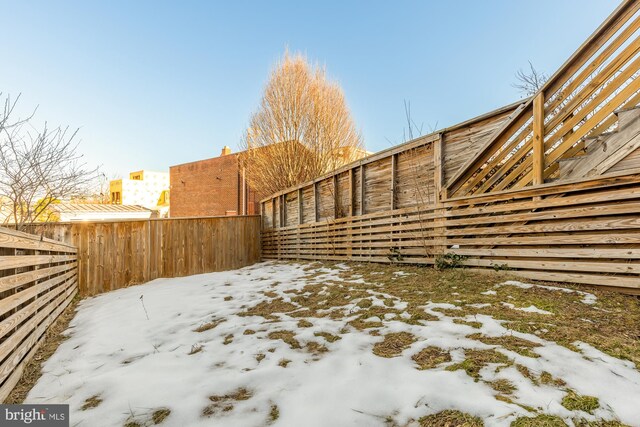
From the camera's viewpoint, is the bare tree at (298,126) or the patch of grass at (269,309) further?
the bare tree at (298,126)

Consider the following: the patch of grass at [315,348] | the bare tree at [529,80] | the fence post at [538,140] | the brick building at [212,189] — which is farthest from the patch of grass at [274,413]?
the brick building at [212,189]

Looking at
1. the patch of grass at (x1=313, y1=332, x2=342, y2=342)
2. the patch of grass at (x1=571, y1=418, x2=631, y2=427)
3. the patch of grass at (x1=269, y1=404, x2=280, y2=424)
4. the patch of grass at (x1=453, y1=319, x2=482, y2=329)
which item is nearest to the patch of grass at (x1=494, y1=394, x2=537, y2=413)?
the patch of grass at (x1=571, y1=418, x2=631, y2=427)

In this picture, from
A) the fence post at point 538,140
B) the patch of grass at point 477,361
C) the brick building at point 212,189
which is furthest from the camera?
the brick building at point 212,189

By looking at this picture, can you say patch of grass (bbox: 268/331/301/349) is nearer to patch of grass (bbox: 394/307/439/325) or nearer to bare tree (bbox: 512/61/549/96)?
patch of grass (bbox: 394/307/439/325)

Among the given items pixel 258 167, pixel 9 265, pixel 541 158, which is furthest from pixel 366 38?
pixel 9 265

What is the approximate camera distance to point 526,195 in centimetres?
414

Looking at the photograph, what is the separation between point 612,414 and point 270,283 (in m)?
5.02

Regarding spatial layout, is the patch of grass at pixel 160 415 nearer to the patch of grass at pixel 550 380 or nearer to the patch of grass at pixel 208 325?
the patch of grass at pixel 208 325

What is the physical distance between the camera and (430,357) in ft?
6.94

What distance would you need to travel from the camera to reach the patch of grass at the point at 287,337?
2.62m

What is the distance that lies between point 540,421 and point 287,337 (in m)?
1.98

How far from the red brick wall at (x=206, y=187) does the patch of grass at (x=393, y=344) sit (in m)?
18.8

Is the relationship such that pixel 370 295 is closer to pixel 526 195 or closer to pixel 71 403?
pixel 526 195

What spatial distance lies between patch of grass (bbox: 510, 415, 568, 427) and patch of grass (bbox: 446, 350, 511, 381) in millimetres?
376
